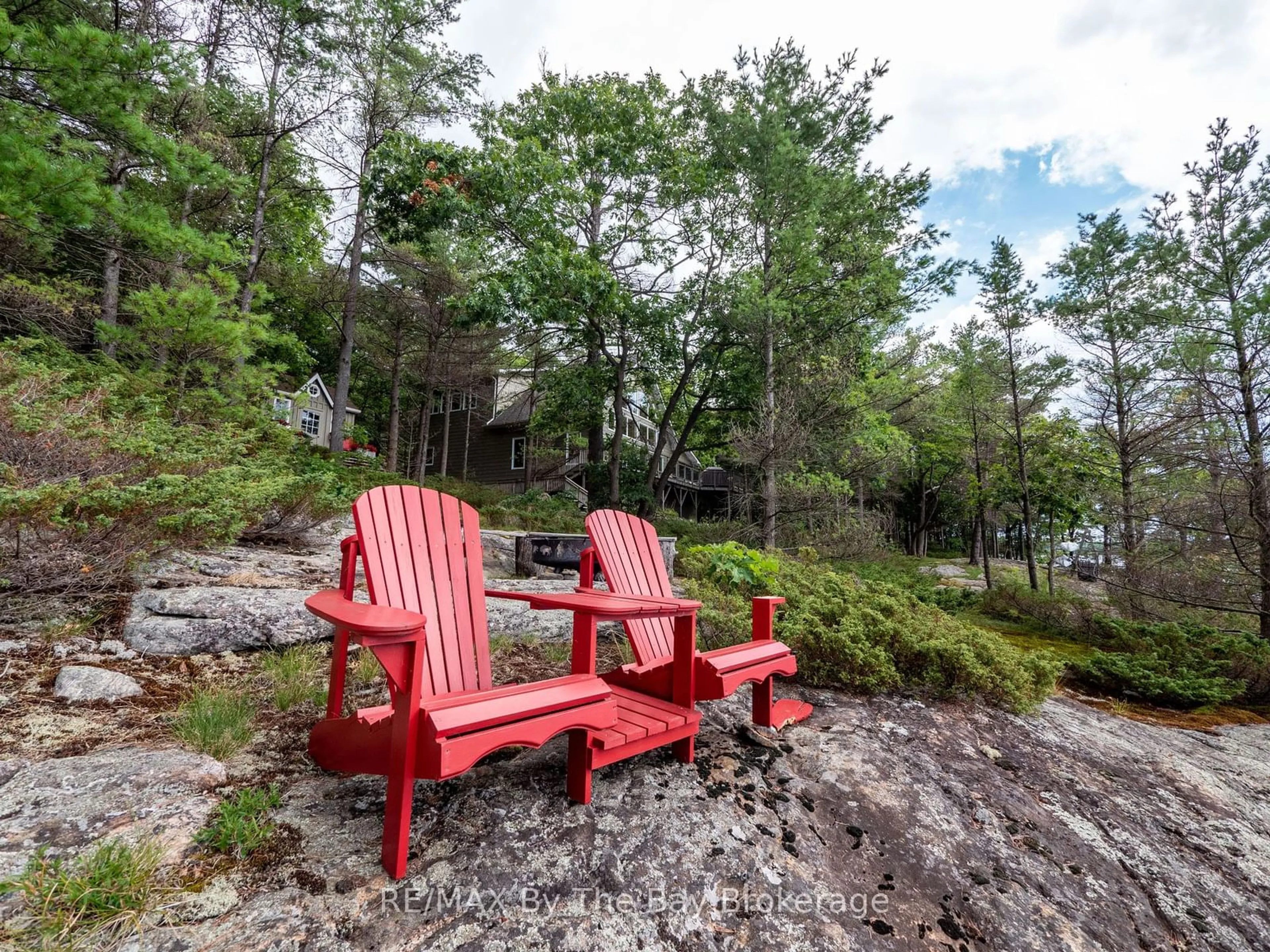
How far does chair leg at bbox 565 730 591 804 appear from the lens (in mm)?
1635

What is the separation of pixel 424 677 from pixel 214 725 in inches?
33.7

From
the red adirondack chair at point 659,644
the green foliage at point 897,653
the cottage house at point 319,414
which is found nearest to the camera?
the red adirondack chair at point 659,644

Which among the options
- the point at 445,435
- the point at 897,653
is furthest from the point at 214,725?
the point at 445,435

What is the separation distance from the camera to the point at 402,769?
131 cm

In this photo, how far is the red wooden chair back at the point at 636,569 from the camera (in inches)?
93.5

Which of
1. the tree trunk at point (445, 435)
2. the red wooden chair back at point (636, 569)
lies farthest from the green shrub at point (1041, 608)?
the tree trunk at point (445, 435)

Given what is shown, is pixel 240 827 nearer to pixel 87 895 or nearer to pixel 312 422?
pixel 87 895

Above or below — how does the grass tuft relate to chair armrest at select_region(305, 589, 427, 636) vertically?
below

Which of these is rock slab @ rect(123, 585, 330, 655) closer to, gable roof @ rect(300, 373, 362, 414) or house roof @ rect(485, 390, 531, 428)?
house roof @ rect(485, 390, 531, 428)

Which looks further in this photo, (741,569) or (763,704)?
(741,569)

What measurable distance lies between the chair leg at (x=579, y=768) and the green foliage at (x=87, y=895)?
3.25 ft

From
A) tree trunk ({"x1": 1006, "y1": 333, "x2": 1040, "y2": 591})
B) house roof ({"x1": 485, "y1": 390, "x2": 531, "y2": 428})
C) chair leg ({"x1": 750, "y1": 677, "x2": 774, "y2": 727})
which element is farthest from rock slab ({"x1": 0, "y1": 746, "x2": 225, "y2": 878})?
house roof ({"x1": 485, "y1": 390, "x2": 531, "y2": 428})

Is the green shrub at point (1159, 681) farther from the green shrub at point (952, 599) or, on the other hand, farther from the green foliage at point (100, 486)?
the green foliage at point (100, 486)

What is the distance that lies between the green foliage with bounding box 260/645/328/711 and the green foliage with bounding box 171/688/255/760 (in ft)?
0.60
